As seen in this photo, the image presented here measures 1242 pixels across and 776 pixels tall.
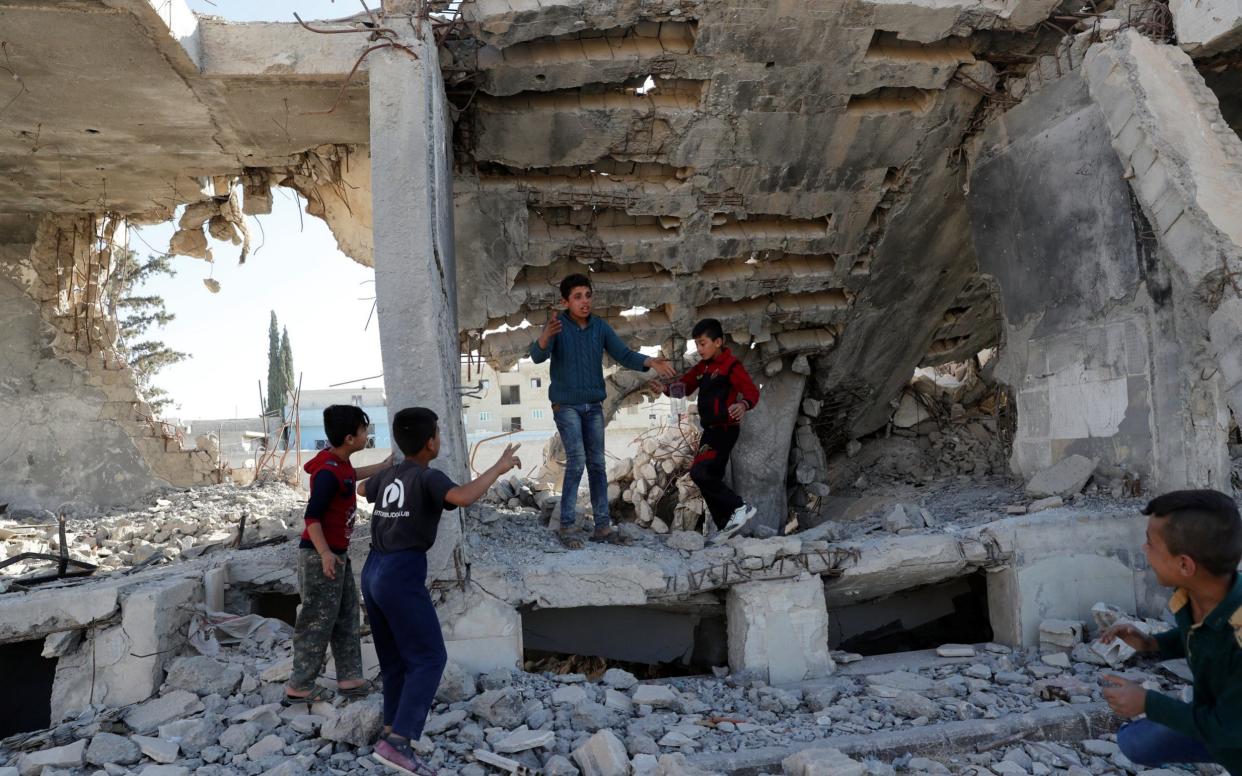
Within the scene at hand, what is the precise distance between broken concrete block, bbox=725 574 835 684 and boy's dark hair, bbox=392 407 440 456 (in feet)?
6.86

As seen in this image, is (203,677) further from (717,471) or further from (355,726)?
(717,471)

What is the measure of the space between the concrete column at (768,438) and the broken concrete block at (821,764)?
16.0 feet

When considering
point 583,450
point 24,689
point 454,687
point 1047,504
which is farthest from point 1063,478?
point 24,689

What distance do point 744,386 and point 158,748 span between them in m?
3.57

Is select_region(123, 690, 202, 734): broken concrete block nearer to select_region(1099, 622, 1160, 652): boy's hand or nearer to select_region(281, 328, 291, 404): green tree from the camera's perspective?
select_region(1099, 622, 1160, 652): boy's hand

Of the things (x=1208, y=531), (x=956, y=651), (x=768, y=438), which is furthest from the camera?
(x=768, y=438)

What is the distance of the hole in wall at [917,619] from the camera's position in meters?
5.69

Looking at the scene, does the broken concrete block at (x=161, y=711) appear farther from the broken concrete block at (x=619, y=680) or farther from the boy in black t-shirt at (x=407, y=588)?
the broken concrete block at (x=619, y=680)

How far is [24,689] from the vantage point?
4762 mm

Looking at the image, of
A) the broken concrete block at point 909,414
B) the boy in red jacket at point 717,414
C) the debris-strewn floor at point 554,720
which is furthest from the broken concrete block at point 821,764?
the broken concrete block at point 909,414

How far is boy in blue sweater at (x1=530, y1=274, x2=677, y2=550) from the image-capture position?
496 cm

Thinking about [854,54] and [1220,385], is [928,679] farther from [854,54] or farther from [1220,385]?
[854,54]

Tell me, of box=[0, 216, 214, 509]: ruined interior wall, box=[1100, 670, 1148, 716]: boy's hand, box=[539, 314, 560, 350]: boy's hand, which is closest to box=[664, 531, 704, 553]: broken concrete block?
box=[539, 314, 560, 350]: boy's hand

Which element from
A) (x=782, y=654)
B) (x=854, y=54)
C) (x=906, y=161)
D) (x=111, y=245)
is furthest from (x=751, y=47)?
(x=111, y=245)
